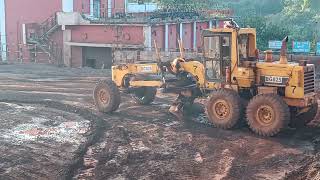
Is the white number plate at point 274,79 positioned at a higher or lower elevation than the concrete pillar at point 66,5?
lower

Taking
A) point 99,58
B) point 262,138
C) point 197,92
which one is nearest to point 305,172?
point 262,138

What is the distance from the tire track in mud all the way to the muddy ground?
0.02 meters

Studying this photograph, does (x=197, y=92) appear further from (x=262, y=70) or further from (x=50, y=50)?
(x=50, y=50)

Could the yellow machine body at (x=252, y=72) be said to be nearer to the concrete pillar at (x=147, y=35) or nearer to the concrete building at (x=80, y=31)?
the concrete building at (x=80, y=31)

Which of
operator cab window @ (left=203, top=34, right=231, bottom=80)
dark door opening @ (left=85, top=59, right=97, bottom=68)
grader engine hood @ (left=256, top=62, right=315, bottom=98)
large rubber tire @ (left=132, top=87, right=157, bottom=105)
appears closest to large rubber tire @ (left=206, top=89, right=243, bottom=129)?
operator cab window @ (left=203, top=34, right=231, bottom=80)

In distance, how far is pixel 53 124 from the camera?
14.8 m

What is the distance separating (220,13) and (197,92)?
79.8ft

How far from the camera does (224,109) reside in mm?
13508

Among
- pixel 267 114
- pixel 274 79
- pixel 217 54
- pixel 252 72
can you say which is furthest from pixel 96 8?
pixel 267 114

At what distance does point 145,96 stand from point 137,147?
5.45m

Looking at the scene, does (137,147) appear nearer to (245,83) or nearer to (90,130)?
(90,130)

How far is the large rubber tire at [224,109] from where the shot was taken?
13.2m

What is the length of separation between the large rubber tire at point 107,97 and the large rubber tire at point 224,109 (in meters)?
3.63

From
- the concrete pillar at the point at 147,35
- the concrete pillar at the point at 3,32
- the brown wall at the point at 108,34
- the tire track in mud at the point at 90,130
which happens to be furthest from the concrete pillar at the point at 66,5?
the tire track in mud at the point at 90,130
